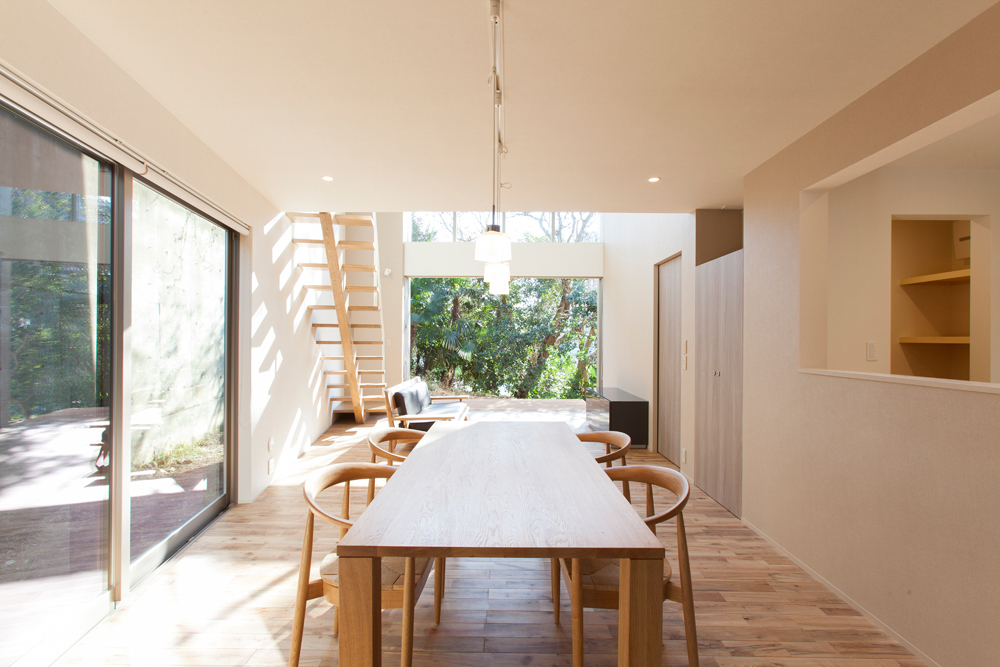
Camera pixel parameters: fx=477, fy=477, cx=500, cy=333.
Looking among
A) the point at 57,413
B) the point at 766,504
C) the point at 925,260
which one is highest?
the point at 925,260

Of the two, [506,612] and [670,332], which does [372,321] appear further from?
[506,612]

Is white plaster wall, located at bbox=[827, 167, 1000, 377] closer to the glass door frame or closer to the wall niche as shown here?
the wall niche

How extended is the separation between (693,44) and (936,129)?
1.07 meters

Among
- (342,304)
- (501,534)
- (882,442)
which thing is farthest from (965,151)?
(342,304)

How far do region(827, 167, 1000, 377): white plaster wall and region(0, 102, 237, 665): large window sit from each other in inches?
149

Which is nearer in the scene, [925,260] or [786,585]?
[786,585]

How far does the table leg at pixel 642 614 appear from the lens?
127cm

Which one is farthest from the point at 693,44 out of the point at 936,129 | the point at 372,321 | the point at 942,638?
the point at 372,321

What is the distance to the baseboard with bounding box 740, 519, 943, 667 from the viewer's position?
1.92m

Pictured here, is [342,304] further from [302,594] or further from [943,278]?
[943,278]

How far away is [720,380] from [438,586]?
264 centimetres

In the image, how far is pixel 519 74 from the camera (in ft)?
6.86

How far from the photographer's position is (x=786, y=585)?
2463mm

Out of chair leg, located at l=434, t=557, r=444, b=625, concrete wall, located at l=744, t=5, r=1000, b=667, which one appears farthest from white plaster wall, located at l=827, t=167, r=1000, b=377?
chair leg, located at l=434, t=557, r=444, b=625
